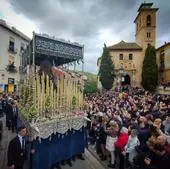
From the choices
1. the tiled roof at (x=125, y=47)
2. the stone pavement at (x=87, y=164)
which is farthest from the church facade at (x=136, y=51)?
the stone pavement at (x=87, y=164)

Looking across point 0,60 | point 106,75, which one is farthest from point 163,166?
point 106,75

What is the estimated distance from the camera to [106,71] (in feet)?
154

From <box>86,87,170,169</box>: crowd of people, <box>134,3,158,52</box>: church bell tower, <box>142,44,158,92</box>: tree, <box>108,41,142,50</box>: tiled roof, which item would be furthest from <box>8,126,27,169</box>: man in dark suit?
<box>134,3,158,52</box>: church bell tower

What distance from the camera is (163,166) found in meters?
4.62

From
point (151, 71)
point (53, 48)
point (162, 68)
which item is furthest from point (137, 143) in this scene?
point (162, 68)

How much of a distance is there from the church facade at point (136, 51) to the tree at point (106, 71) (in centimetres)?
412

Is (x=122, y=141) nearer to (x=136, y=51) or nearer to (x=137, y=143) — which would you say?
(x=137, y=143)

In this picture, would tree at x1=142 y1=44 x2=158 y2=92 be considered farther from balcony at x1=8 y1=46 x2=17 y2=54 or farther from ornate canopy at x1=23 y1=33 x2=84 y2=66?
ornate canopy at x1=23 y1=33 x2=84 y2=66

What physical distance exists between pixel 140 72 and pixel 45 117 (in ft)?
152

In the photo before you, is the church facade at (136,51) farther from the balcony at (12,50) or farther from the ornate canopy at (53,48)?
the ornate canopy at (53,48)

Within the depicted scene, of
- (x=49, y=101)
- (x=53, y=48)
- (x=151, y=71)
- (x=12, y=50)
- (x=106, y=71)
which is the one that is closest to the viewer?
(x=49, y=101)

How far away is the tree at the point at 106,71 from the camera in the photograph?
47094mm

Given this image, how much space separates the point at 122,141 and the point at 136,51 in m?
47.1

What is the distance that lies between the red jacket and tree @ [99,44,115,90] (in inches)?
1565
